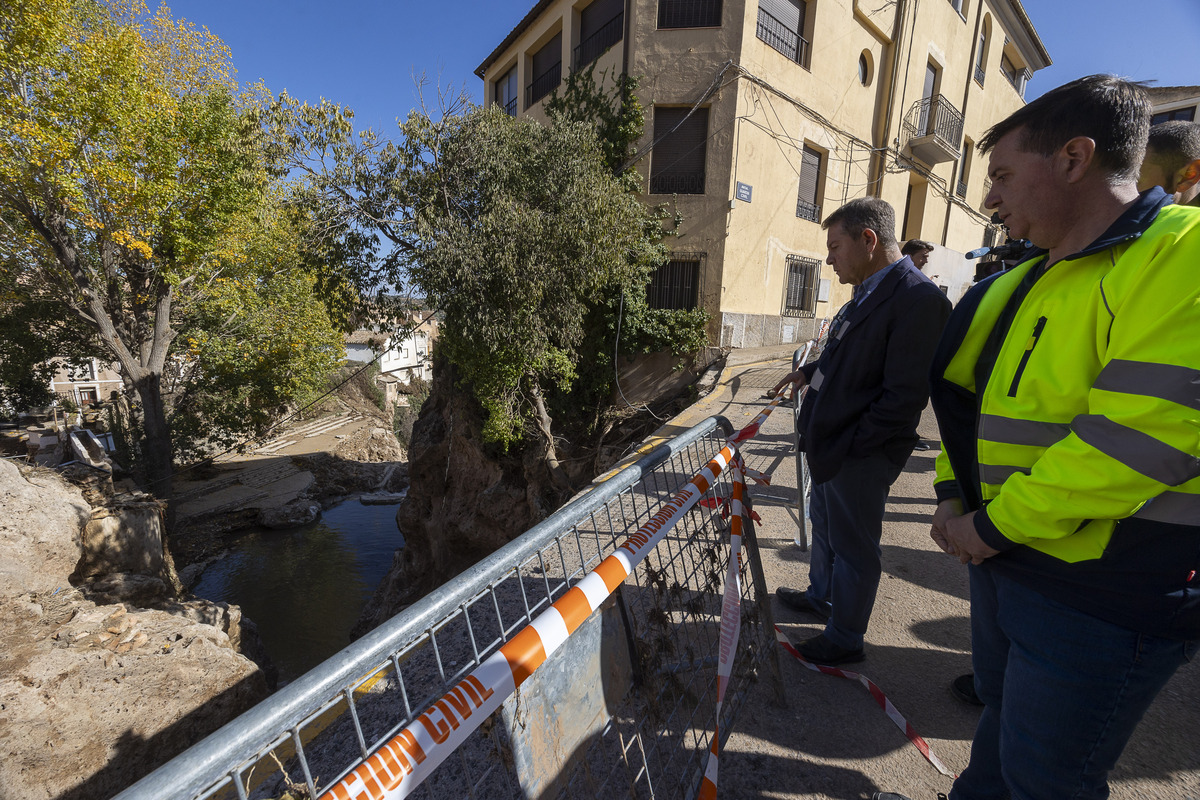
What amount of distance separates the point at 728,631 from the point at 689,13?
12.6 meters

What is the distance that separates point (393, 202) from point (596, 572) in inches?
363

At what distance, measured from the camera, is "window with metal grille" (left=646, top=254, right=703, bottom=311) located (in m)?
11.2

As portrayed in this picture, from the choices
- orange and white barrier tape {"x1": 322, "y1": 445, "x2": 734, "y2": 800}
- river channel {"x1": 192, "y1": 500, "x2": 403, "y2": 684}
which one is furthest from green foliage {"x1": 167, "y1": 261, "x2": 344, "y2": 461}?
orange and white barrier tape {"x1": 322, "y1": 445, "x2": 734, "y2": 800}

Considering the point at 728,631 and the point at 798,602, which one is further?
the point at 798,602

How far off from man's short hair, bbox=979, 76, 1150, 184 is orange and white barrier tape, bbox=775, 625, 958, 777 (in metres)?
1.97

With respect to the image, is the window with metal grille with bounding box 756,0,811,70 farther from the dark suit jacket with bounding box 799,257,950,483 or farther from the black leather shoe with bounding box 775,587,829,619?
the black leather shoe with bounding box 775,587,829,619

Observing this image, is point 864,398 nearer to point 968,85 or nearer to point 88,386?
point 968,85

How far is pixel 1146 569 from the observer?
3.30ft

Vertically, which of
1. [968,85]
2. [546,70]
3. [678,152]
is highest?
[968,85]

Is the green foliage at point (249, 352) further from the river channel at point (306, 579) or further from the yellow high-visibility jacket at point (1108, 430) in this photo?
the yellow high-visibility jacket at point (1108, 430)

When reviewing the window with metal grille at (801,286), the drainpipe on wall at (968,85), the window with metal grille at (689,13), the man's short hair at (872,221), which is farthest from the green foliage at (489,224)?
the drainpipe on wall at (968,85)

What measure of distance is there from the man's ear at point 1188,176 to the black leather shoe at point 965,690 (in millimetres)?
2541

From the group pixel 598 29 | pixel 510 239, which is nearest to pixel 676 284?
pixel 510 239

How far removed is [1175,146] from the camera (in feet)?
7.54
